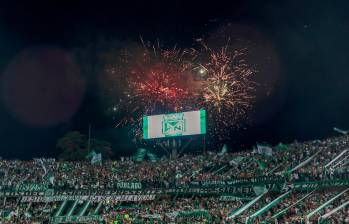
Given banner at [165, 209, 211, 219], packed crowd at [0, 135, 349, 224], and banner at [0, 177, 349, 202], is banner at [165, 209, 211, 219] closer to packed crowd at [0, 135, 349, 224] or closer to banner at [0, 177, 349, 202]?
packed crowd at [0, 135, 349, 224]

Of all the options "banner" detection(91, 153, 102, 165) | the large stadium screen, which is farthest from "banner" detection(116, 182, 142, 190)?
the large stadium screen

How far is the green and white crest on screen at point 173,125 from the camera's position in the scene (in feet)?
193

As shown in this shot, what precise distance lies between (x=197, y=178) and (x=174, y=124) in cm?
1202

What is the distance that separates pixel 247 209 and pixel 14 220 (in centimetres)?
1996

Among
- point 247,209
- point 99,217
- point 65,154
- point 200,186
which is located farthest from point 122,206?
point 65,154

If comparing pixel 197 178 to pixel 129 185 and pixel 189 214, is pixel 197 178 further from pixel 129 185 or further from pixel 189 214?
pixel 129 185

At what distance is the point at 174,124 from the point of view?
5881 centimetres

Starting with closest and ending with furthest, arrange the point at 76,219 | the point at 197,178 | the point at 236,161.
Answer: the point at 76,219 < the point at 197,178 < the point at 236,161

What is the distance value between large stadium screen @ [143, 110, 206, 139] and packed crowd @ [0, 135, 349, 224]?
11.1ft

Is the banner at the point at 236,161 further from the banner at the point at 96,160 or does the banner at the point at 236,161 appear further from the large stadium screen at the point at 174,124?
the banner at the point at 96,160

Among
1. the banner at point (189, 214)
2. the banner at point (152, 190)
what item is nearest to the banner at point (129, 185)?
the banner at point (152, 190)

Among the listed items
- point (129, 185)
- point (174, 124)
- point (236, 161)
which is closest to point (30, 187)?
point (129, 185)

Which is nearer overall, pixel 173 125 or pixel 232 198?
pixel 232 198

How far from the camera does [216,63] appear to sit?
188 ft
